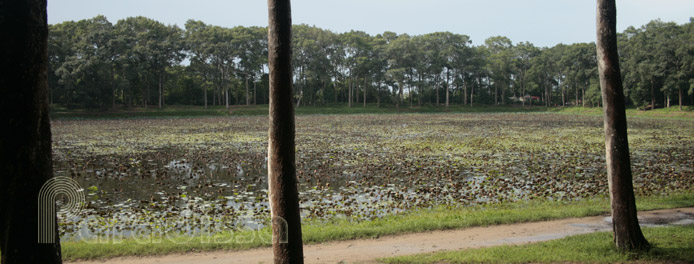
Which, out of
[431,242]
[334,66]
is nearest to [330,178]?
[431,242]

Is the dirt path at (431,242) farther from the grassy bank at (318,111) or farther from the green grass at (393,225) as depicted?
the grassy bank at (318,111)

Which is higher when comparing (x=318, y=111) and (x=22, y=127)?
(x=318, y=111)

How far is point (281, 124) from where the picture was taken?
4227 mm

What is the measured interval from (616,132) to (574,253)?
5.89 feet

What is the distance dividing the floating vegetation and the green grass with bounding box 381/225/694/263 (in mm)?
3131

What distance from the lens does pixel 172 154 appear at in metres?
19.3

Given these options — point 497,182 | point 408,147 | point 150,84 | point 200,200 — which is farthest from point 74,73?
point 497,182

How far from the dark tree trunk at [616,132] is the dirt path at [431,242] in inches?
58.7

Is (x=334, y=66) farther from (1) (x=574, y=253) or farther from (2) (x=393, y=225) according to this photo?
(1) (x=574, y=253)

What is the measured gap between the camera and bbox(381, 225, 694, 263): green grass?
6000 mm

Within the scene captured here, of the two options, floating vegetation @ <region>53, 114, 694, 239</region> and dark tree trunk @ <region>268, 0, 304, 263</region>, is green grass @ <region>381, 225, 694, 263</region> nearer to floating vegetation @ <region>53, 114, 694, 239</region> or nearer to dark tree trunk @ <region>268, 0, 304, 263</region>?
dark tree trunk @ <region>268, 0, 304, 263</region>

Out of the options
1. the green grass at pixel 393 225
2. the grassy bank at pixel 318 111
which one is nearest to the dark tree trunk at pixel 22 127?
the green grass at pixel 393 225

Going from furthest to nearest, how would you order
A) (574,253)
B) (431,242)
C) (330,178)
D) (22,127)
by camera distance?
(330,178) → (431,242) → (574,253) → (22,127)

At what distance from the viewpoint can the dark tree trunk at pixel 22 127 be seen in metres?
3.40
